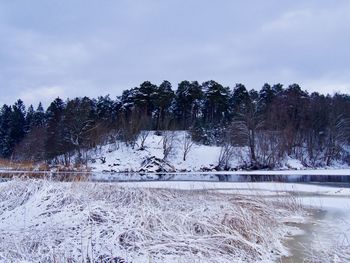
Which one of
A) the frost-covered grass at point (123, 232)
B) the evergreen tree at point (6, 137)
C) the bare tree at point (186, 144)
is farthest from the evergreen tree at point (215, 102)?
the frost-covered grass at point (123, 232)

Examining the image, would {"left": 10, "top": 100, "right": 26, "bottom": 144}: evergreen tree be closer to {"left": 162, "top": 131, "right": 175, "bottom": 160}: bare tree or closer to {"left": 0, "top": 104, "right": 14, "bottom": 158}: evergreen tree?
{"left": 0, "top": 104, "right": 14, "bottom": 158}: evergreen tree

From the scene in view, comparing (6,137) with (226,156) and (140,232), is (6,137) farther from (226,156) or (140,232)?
(140,232)

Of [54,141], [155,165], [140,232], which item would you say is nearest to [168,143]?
[155,165]

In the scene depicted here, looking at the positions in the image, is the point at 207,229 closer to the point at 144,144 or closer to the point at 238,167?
the point at 238,167

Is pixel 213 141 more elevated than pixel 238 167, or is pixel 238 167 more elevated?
pixel 213 141

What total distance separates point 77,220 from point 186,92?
5934cm

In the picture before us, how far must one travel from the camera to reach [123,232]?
6520mm

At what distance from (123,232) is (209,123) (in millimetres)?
57741

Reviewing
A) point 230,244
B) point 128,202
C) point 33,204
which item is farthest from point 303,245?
point 33,204

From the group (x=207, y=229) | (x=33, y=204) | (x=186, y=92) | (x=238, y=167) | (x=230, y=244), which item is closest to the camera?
(x=230, y=244)

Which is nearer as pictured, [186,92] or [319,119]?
[319,119]

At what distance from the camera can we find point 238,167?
169 feet

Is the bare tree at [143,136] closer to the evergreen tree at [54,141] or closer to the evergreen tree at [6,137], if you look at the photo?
the evergreen tree at [54,141]

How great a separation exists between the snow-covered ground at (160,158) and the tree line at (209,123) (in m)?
1.32
